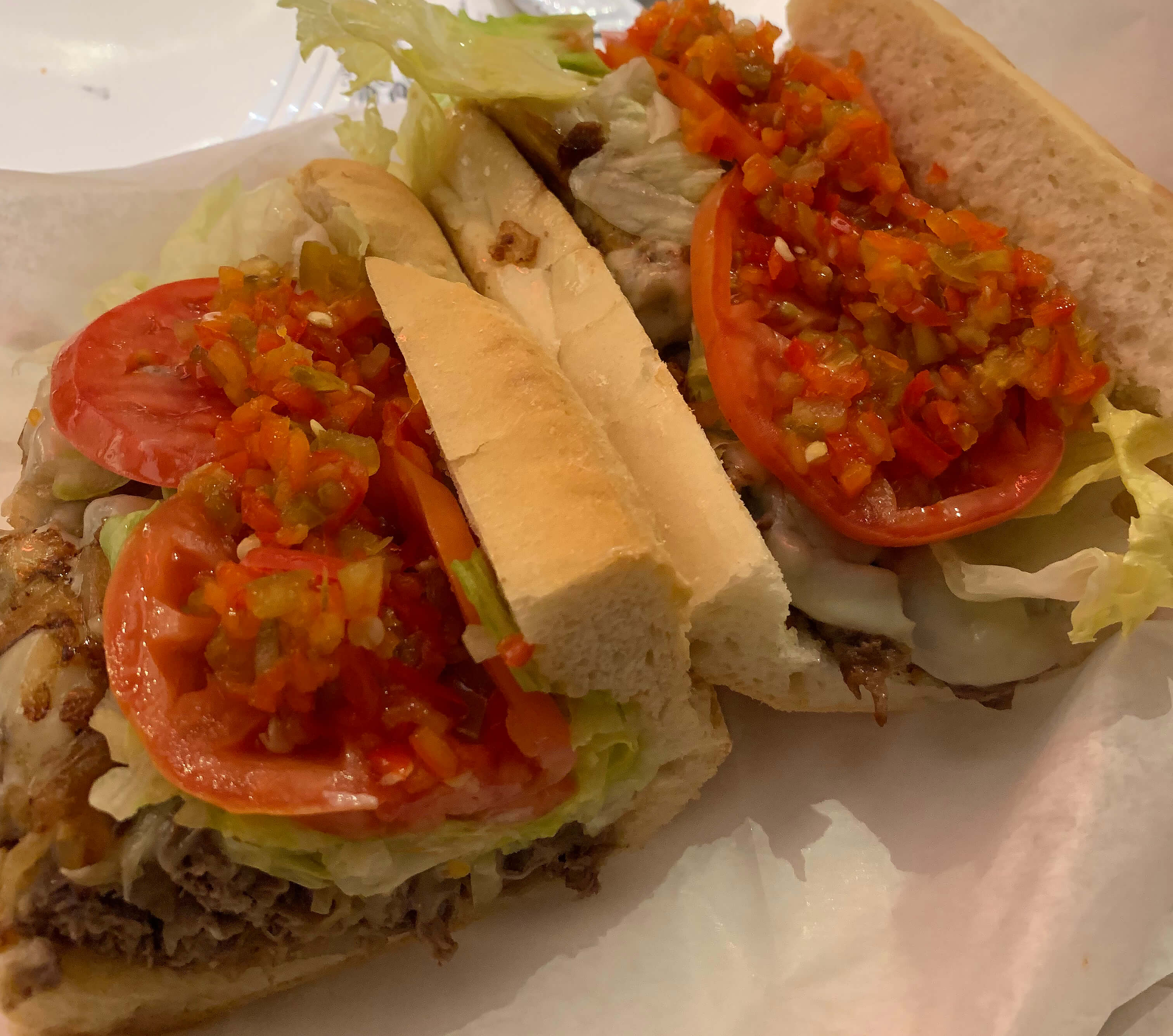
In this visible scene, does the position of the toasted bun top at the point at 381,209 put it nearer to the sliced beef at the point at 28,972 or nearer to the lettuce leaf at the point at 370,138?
the lettuce leaf at the point at 370,138

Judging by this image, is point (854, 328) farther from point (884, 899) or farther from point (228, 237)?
→ point (228, 237)

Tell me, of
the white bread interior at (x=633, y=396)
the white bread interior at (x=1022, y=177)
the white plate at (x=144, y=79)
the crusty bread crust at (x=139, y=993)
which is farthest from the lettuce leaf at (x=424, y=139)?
the crusty bread crust at (x=139, y=993)

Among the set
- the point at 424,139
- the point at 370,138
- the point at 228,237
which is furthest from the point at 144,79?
the point at 424,139

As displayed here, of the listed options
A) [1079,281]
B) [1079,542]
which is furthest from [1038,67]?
[1079,542]

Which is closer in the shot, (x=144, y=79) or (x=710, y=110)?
(x=710, y=110)

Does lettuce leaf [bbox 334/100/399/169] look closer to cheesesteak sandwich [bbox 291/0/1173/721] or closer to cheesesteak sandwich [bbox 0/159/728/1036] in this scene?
cheesesteak sandwich [bbox 291/0/1173/721]

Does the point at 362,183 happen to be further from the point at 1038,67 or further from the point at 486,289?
the point at 1038,67

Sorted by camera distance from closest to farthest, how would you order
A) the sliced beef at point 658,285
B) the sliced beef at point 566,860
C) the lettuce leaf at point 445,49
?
1. the sliced beef at point 566,860
2. the sliced beef at point 658,285
3. the lettuce leaf at point 445,49

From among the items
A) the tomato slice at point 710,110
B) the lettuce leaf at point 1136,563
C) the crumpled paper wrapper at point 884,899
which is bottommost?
the crumpled paper wrapper at point 884,899
